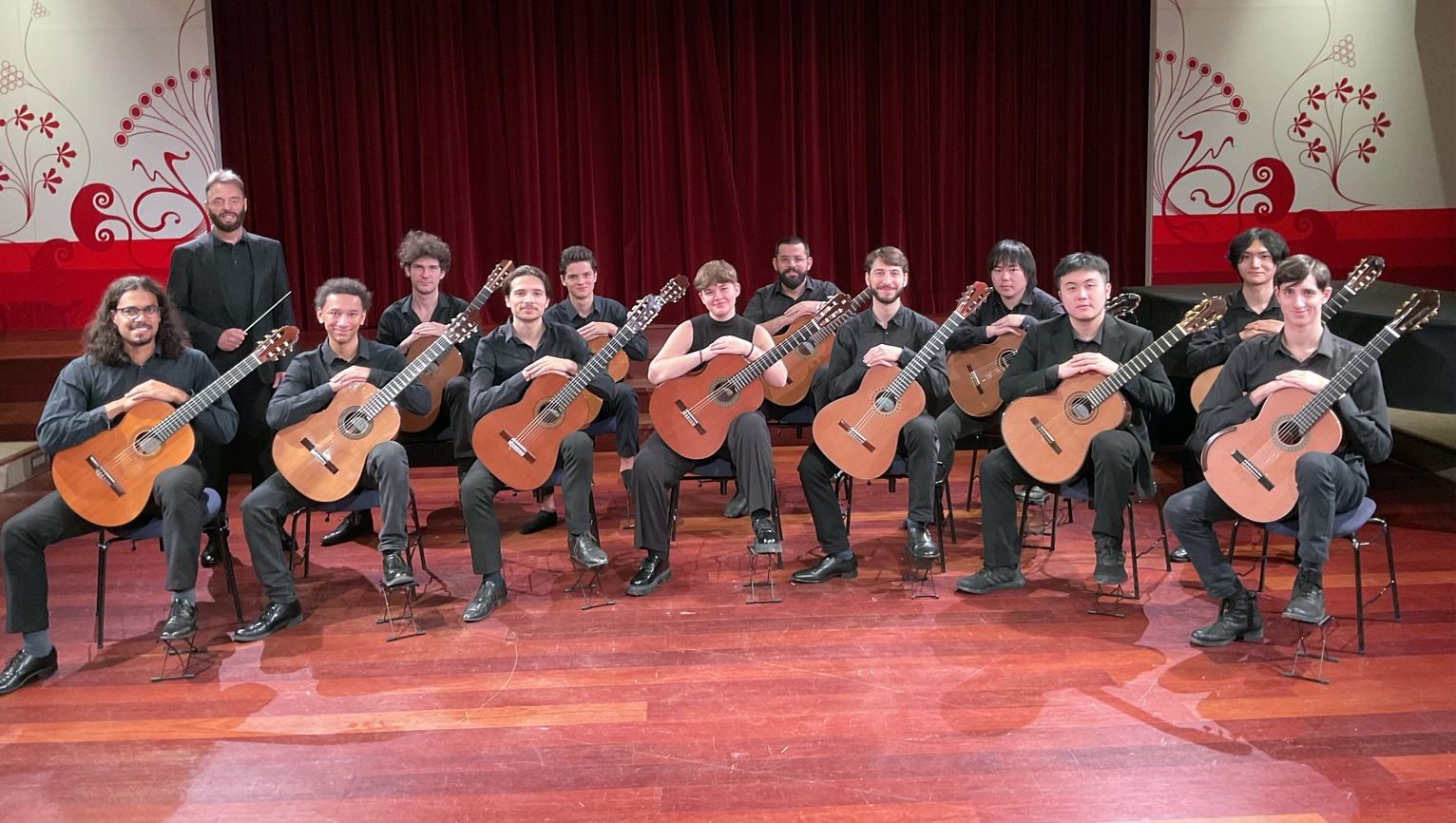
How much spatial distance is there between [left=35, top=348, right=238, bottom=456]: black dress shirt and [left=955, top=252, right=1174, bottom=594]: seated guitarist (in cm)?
269

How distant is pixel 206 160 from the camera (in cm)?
692

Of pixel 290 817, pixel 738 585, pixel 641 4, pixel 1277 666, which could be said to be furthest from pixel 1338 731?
pixel 641 4

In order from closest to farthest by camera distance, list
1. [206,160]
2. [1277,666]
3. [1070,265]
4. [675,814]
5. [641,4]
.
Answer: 1. [675,814]
2. [1277,666]
3. [1070,265]
4. [206,160]
5. [641,4]

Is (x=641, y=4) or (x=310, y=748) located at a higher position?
(x=641, y=4)

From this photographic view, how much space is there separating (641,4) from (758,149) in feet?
3.86

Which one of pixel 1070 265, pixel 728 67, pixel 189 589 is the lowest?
pixel 189 589

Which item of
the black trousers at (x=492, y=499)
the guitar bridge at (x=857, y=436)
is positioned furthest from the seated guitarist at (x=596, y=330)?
the guitar bridge at (x=857, y=436)

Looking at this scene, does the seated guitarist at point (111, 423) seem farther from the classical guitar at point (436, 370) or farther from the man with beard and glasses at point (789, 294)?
the man with beard and glasses at point (789, 294)

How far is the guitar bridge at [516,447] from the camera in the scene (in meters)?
4.20

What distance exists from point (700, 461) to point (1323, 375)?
211 centimetres

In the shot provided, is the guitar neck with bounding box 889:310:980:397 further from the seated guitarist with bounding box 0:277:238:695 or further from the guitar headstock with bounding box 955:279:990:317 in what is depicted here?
the seated guitarist with bounding box 0:277:238:695

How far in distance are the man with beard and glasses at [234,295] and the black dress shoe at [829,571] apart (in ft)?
7.35

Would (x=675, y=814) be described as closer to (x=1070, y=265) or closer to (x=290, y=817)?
(x=290, y=817)

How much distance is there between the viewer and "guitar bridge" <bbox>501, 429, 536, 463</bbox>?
13.8 feet
